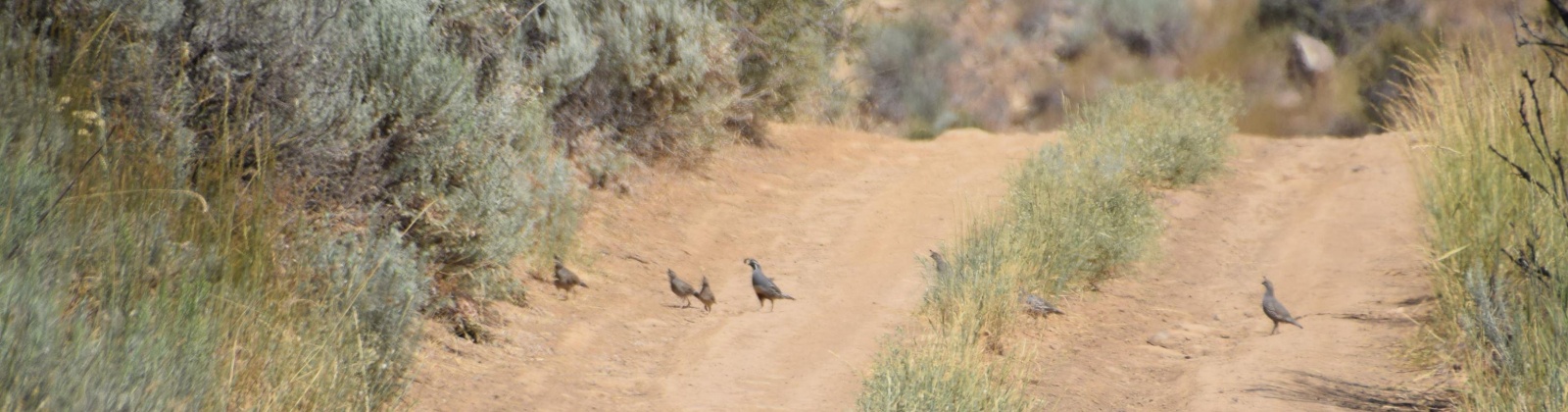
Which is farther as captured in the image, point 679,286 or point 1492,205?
point 679,286

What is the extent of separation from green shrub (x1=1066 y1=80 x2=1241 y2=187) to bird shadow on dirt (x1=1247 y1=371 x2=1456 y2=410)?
450 centimetres

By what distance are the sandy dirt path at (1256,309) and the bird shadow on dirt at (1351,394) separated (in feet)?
0.05

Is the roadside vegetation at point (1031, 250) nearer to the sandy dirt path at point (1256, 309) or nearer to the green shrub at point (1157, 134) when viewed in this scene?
the green shrub at point (1157, 134)

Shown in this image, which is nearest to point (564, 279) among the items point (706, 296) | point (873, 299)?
point (706, 296)

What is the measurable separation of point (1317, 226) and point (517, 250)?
26.5 feet

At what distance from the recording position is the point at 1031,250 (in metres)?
8.69

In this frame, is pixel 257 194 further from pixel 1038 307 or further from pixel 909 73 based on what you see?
pixel 909 73

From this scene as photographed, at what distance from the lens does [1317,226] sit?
1237 centimetres

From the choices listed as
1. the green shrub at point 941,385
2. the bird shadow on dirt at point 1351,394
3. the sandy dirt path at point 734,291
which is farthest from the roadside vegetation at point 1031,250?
the bird shadow on dirt at point 1351,394

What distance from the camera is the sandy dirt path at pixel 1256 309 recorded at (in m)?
7.07

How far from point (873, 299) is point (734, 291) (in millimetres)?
928

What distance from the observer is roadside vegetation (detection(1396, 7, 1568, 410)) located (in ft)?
19.2

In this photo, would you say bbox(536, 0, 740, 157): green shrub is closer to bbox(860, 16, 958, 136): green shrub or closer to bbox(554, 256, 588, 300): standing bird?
bbox(554, 256, 588, 300): standing bird

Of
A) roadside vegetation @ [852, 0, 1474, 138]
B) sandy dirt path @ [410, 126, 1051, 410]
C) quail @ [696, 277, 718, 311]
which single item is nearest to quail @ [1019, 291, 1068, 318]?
sandy dirt path @ [410, 126, 1051, 410]
